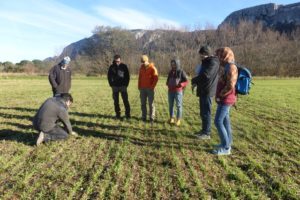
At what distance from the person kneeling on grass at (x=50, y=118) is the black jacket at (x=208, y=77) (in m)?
2.98

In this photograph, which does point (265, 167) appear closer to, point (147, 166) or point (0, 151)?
point (147, 166)

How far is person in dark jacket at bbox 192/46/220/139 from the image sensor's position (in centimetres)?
734

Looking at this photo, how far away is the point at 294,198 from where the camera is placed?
4.56m

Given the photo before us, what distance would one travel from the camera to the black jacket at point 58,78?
974 centimetres

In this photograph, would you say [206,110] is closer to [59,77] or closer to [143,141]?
[143,141]

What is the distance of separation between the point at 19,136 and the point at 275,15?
472ft

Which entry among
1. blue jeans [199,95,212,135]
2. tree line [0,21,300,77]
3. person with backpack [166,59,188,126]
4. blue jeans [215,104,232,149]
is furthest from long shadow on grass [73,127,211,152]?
tree line [0,21,300,77]

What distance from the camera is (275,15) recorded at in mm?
136500

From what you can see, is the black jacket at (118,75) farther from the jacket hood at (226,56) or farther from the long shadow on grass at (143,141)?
the jacket hood at (226,56)

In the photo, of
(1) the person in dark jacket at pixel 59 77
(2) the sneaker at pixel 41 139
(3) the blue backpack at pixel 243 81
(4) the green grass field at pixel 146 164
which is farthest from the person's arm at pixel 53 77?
(3) the blue backpack at pixel 243 81

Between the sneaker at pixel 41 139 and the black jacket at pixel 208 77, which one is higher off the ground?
the black jacket at pixel 208 77

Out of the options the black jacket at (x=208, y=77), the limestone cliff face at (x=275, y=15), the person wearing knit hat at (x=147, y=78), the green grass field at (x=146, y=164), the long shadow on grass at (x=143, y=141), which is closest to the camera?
the green grass field at (x=146, y=164)

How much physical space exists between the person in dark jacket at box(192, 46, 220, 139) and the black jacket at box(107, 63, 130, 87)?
3.25 m

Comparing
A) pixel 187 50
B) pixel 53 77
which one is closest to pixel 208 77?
pixel 53 77
